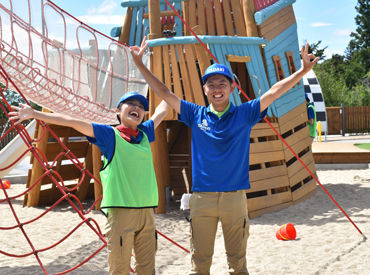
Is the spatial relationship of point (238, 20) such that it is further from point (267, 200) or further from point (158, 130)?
point (267, 200)

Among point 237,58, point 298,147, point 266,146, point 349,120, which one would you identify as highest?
point 237,58

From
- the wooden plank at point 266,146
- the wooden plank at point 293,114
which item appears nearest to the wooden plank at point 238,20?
the wooden plank at point 293,114

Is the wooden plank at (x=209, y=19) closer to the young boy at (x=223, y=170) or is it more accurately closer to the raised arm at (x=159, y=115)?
the raised arm at (x=159, y=115)

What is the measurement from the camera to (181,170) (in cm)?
805

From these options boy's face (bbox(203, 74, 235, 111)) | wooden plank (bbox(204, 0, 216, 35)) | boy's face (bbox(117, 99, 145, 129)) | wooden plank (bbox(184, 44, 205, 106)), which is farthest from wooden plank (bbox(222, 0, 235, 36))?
boy's face (bbox(117, 99, 145, 129))

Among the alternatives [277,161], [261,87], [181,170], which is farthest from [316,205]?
[181,170]

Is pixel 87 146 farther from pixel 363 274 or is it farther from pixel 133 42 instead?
pixel 363 274

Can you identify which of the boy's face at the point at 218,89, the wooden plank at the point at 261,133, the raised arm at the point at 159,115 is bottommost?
the wooden plank at the point at 261,133

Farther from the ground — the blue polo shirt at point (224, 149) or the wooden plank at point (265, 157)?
the blue polo shirt at point (224, 149)

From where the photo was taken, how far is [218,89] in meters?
2.67

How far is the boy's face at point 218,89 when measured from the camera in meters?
2.68

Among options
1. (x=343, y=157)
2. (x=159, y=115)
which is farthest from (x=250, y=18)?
(x=343, y=157)

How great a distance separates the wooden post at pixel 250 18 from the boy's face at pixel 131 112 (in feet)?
14.0

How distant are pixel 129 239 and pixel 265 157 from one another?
4.16 m
